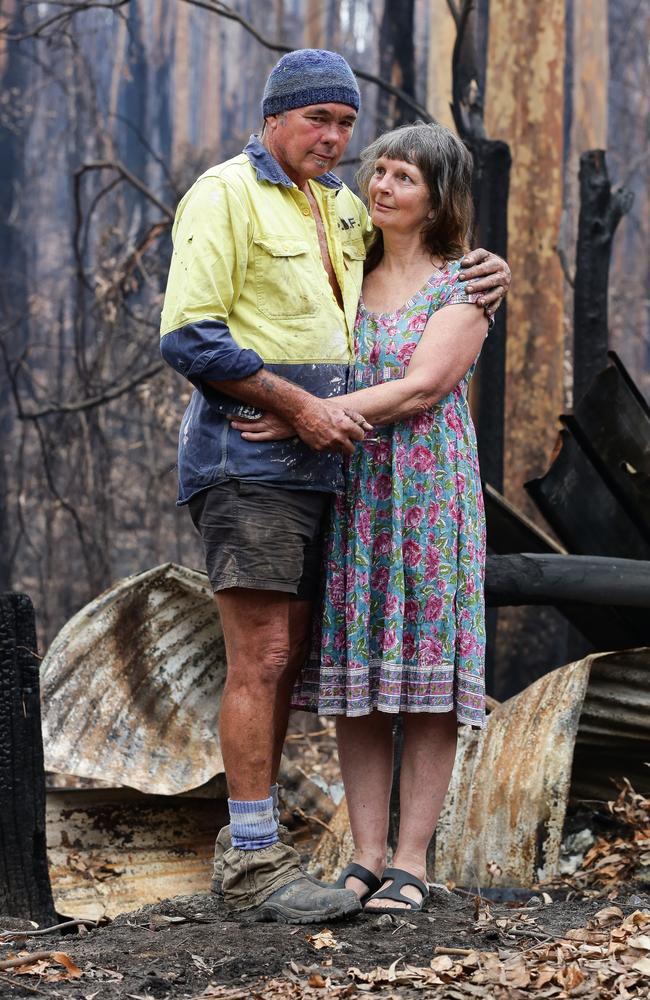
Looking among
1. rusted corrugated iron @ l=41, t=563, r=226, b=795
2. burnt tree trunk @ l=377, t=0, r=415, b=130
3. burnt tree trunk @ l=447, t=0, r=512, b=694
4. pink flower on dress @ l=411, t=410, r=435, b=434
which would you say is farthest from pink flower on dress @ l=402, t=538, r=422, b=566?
burnt tree trunk @ l=377, t=0, r=415, b=130

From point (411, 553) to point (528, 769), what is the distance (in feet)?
4.20

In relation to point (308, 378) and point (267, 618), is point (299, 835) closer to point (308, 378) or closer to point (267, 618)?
point (267, 618)

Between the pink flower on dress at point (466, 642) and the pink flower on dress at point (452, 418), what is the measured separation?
593 mm

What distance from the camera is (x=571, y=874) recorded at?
4.60 meters

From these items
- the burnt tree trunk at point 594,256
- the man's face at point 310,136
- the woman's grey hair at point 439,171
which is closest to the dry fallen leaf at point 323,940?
the woman's grey hair at point 439,171

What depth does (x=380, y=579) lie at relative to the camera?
3568 mm

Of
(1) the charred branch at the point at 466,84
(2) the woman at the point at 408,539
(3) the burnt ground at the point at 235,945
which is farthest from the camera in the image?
(1) the charred branch at the point at 466,84

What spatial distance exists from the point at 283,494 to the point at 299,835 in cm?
217

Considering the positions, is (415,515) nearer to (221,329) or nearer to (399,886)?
(221,329)

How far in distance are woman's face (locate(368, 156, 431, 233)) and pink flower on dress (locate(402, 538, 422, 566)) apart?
0.94 meters

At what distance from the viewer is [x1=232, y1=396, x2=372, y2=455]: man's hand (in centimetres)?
332

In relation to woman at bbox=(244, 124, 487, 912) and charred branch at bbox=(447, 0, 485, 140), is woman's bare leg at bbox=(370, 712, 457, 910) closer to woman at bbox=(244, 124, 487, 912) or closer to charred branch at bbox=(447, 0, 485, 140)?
woman at bbox=(244, 124, 487, 912)

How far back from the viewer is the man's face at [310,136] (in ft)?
11.3

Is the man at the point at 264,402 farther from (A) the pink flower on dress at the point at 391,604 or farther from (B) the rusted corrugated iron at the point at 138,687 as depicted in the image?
(B) the rusted corrugated iron at the point at 138,687
